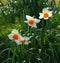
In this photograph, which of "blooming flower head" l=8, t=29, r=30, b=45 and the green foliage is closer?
"blooming flower head" l=8, t=29, r=30, b=45

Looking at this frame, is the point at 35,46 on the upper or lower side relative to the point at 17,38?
lower

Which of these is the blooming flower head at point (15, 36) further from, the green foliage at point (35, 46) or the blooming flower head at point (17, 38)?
the green foliage at point (35, 46)

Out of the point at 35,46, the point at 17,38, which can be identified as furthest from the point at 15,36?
the point at 35,46

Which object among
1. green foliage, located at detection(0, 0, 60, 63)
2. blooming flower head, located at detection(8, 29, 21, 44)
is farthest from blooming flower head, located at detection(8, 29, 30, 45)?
green foliage, located at detection(0, 0, 60, 63)

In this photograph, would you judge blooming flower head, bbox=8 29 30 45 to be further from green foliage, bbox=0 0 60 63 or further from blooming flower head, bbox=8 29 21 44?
green foliage, bbox=0 0 60 63

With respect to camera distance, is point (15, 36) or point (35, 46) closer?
point (15, 36)

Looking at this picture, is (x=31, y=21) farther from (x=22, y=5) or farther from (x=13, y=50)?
(x=22, y=5)

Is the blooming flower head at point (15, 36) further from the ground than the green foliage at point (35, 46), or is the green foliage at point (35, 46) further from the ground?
the blooming flower head at point (15, 36)

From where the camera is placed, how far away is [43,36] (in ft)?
11.9

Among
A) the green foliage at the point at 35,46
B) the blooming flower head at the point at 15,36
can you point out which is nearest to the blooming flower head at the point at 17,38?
the blooming flower head at the point at 15,36

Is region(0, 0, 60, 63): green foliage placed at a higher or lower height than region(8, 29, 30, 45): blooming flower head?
lower

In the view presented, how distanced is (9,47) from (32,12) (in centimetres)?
120

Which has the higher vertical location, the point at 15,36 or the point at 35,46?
the point at 15,36

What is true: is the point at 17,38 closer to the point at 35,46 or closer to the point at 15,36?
the point at 15,36
